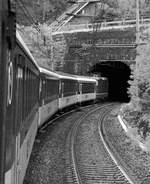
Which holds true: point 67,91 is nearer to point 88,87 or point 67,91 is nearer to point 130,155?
point 88,87

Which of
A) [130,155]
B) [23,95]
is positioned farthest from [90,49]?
[23,95]

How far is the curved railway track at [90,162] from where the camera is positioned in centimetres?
952

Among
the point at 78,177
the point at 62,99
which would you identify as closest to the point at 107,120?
the point at 62,99

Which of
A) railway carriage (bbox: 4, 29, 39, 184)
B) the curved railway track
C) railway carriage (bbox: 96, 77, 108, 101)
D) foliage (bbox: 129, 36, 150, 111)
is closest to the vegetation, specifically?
foliage (bbox: 129, 36, 150, 111)

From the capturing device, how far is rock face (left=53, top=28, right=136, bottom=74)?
41125 mm

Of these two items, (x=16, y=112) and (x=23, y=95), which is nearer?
(x=16, y=112)

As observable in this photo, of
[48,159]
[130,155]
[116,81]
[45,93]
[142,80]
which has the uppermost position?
[142,80]

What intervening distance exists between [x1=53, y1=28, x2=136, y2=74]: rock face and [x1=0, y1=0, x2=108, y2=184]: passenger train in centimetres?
297

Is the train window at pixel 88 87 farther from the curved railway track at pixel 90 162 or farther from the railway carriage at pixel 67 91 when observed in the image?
the curved railway track at pixel 90 162

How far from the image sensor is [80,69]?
145 ft

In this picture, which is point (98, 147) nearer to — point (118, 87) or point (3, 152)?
point (3, 152)

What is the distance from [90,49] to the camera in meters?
42.7

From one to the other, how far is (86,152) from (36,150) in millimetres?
1692

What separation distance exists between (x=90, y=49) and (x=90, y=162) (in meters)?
32.1
